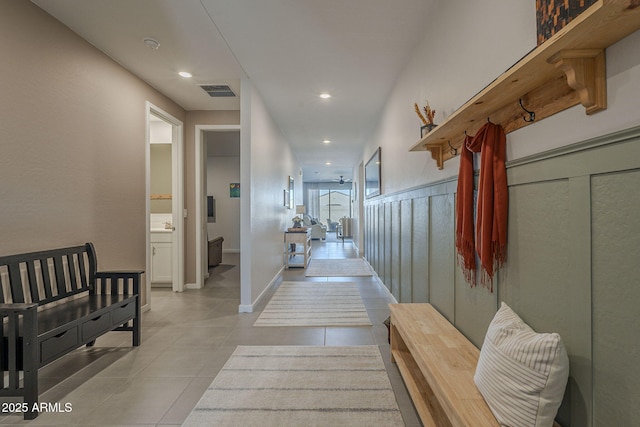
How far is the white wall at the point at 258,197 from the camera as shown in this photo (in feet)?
11.4

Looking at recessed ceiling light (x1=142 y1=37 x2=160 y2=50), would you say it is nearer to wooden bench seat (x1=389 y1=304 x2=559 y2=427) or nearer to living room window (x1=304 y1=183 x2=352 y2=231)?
wooden bench seat (x1=389 y1=304 x2=559 y2=427)

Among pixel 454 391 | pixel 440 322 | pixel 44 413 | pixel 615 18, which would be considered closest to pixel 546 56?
pixel 615 18

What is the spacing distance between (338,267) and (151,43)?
475 cm

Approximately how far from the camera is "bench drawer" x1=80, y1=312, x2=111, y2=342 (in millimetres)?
2048

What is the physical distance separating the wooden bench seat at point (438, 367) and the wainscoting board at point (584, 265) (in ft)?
0.72

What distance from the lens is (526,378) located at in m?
0.96

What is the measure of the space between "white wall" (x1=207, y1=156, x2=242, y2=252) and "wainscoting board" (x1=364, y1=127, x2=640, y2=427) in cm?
785

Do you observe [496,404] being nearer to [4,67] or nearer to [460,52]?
[460,52]

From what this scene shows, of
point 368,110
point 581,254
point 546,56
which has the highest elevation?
point 368,110

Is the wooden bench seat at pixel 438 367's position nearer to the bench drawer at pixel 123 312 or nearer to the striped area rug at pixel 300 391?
the striped area rug at pixel 300 391

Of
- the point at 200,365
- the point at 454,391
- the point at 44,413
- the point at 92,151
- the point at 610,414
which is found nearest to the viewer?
the point at 610,414

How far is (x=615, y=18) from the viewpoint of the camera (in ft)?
2.46

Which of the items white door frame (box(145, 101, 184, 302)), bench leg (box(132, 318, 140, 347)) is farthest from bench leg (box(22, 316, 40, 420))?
white door frame (box(145, 101, 184, 302))

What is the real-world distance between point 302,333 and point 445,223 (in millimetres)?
1664
